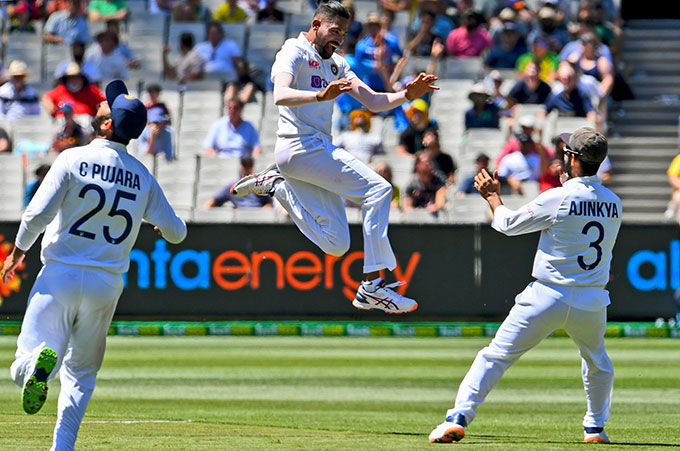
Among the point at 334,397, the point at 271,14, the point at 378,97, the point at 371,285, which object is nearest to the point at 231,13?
the point at 271,14

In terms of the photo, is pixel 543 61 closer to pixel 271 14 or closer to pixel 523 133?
pixel 523 133

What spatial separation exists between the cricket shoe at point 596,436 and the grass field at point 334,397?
8 centimetres

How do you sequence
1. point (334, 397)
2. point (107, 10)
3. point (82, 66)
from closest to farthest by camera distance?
point (334, 397) < point (82, 66) < point (107, 10)

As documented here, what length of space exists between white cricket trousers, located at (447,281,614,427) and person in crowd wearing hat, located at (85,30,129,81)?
1328cm

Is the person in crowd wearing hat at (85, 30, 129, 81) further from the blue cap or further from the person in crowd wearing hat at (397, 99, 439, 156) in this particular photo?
the blue cap

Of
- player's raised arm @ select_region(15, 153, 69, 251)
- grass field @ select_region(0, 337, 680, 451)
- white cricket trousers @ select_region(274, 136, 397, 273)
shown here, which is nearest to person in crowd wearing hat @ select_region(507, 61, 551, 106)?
grass field @ select_region(0, 337, 680, 451)

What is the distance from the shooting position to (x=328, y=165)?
8.97 m

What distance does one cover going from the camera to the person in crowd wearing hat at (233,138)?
18.6 meters

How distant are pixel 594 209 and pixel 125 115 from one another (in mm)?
3241

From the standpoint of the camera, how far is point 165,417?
10.8 m

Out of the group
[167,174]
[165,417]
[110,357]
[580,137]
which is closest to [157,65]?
[167,174]

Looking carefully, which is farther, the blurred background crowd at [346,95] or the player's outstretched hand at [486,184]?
the blurred background crowd at [346,95]

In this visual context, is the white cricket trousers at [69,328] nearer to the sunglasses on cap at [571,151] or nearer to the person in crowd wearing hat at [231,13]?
the sunglasses on cap at [571,151]

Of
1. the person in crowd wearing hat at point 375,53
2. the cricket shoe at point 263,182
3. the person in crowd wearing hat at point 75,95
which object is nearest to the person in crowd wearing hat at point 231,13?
the person in crowd wearing hat at point 375,53
